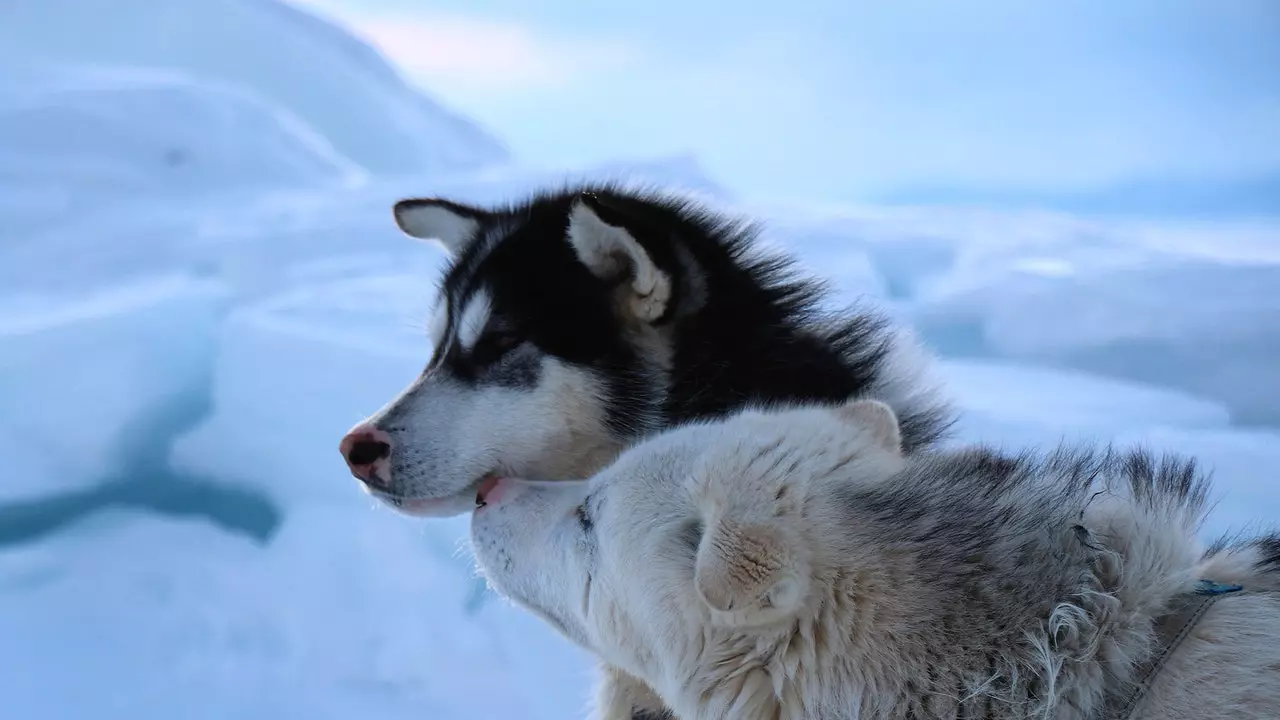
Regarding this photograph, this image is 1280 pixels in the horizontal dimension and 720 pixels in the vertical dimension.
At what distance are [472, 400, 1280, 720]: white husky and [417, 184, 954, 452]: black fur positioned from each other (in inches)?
19.9

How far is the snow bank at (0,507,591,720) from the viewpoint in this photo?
112 inches

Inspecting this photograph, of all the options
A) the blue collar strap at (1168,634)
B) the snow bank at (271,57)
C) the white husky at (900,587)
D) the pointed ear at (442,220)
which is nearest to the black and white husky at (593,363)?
the pointed ear at (442,220)

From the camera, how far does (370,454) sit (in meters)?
2.10

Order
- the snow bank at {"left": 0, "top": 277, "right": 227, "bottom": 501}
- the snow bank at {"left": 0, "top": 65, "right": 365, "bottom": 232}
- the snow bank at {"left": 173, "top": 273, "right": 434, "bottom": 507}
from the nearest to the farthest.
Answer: the snow bank at {"left": 0, "top": 277, "right": 227, "bottom": 501} → the snow bank at {"left": 173, "top": 273, "right": 434, "bottom": 507} → the snow bank at {"left": 0, "top": 65, "right": 365, "bottom": 232}

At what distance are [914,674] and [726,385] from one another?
90cm

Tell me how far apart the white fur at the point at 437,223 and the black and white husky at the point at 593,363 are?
0.29 metres

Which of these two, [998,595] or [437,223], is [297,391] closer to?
[437,223]

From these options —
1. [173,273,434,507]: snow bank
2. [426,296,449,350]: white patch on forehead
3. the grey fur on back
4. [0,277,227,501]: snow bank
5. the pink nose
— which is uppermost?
the grey fur on back

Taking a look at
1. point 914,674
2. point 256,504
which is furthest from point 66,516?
point 914,674

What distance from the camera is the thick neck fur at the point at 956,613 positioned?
4.39 feet

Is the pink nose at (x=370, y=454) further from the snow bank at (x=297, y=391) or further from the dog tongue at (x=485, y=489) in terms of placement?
the snow bank at (x=297, y=391)

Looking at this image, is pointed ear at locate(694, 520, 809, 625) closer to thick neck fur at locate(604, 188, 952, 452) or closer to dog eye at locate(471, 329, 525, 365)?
thick neck fur at locate(604, 188, 952, 452)

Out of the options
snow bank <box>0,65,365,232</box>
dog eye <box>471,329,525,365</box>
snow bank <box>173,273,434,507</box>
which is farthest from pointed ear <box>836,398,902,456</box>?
snow bank <box>0,65,365,232</box>

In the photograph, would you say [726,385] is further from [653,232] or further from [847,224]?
[847,224]
